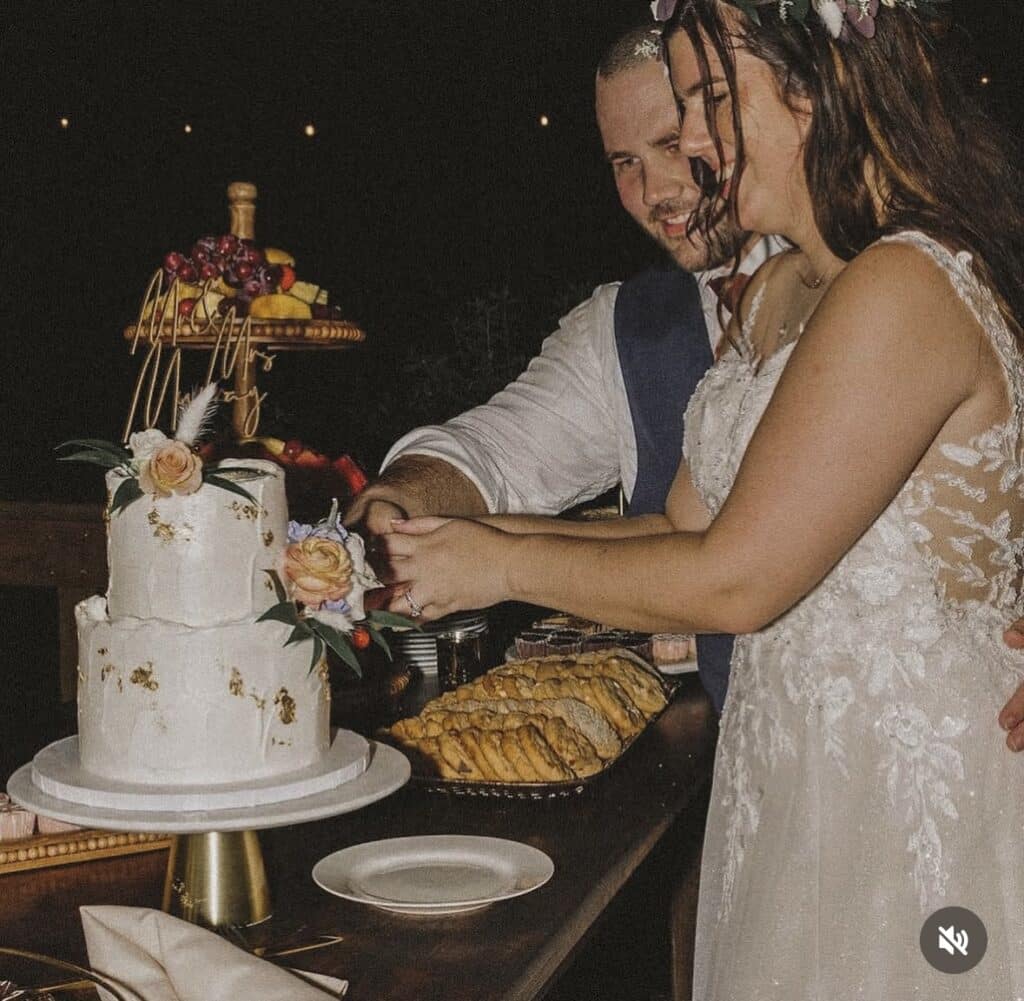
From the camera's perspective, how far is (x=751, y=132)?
1629mm

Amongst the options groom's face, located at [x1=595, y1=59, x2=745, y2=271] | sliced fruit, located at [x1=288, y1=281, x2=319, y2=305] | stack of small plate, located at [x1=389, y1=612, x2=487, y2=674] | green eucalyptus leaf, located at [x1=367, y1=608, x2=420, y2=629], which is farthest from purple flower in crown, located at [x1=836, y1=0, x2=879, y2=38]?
sliced fruit, located at [x1=288, y1=281, x2=319, y2=305]

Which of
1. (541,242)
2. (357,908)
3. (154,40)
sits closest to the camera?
(357,908)

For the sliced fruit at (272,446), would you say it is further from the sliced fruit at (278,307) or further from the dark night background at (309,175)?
the dark night background at (309,175)

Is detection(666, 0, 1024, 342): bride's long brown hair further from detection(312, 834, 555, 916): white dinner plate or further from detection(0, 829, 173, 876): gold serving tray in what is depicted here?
detection(0, 829, 173, 876): gold serving tray

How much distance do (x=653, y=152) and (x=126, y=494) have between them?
5.79 feet

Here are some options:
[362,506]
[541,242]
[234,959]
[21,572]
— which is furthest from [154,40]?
[234,959]

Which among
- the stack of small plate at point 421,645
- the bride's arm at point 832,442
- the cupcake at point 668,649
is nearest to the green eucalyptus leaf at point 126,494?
the bride's arm at point 832,442

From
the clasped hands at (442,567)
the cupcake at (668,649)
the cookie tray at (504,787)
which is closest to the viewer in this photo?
the clasped hands at (442,567)

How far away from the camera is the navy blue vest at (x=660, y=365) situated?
309 centimetres

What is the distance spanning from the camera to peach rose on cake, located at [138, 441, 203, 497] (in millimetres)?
1517

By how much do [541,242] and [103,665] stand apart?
7719 mm

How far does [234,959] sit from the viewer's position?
50.6 inches

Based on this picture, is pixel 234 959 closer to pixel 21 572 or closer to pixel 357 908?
pixel 357 908

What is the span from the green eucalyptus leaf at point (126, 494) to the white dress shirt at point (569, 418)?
158 centimetres
